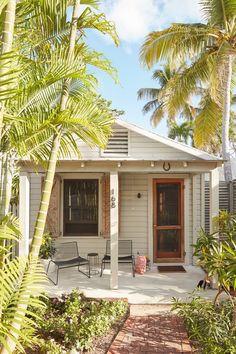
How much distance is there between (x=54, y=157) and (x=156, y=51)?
773cm

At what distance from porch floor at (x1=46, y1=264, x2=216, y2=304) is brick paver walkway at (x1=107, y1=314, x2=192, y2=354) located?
731 millimetres

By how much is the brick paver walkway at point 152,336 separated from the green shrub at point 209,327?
20 cm

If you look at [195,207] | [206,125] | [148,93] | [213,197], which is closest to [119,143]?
[213,197]

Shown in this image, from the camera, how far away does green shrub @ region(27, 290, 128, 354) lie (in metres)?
4.23

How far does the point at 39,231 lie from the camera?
342 centimetres

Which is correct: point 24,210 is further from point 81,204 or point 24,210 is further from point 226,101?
point 226,101

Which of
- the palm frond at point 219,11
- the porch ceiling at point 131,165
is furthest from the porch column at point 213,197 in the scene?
the palm frond at point 219,11

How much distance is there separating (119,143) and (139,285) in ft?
11.2

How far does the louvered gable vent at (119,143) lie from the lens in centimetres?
761

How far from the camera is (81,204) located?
30.0 feet

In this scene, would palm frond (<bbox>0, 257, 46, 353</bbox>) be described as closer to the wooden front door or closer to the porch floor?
the porch floor

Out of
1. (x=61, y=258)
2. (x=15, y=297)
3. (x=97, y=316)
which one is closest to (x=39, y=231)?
(x=15, y=297)

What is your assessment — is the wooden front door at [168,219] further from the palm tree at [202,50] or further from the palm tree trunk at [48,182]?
the palm tree trunk at [48,182]

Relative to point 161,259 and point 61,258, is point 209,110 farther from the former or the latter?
point 61,258
